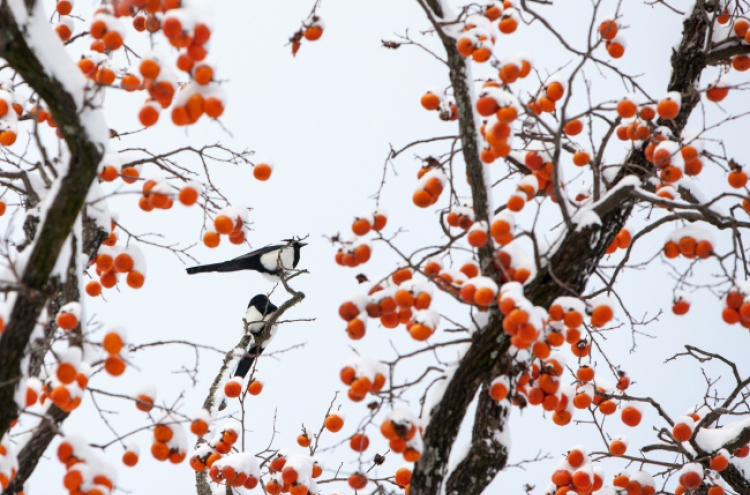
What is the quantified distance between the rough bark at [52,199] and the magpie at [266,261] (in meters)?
4.36

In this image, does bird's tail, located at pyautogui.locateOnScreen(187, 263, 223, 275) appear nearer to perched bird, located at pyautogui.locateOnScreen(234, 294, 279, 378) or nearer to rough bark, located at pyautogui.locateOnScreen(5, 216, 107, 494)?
→ perched bird, located at pyautogui.locateOnScreen(234, 294, 279, 378)

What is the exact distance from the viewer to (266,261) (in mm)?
7805

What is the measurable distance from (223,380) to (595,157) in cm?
347

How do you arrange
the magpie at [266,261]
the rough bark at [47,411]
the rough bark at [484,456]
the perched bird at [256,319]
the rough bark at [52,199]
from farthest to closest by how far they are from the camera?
the magpie at [266,261], the perched bird at [256,319], the rough bark at [484,456], the rough bark at [47,411], the rough bark at [52,199]

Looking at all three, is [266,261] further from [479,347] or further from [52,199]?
[52,199]

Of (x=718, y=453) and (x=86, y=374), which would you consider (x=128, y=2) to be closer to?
(x=86, y=374)

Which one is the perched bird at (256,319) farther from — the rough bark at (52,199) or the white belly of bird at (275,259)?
the rough bark at (52,199)

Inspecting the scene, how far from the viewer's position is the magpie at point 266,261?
7.14 meters

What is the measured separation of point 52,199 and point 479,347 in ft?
6.30

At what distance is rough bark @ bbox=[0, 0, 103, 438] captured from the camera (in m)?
2.43

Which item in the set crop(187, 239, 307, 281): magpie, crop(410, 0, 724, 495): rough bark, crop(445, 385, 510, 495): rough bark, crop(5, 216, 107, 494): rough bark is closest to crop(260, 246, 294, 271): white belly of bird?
crop(187, 239, 307, 281): magpie

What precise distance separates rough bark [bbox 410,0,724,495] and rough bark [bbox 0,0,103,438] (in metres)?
1.75

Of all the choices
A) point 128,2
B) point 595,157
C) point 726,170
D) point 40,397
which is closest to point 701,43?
point 726,170

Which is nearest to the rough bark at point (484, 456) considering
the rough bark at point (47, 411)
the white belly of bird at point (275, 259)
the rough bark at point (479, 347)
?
the rough bark at point (479, 347)
